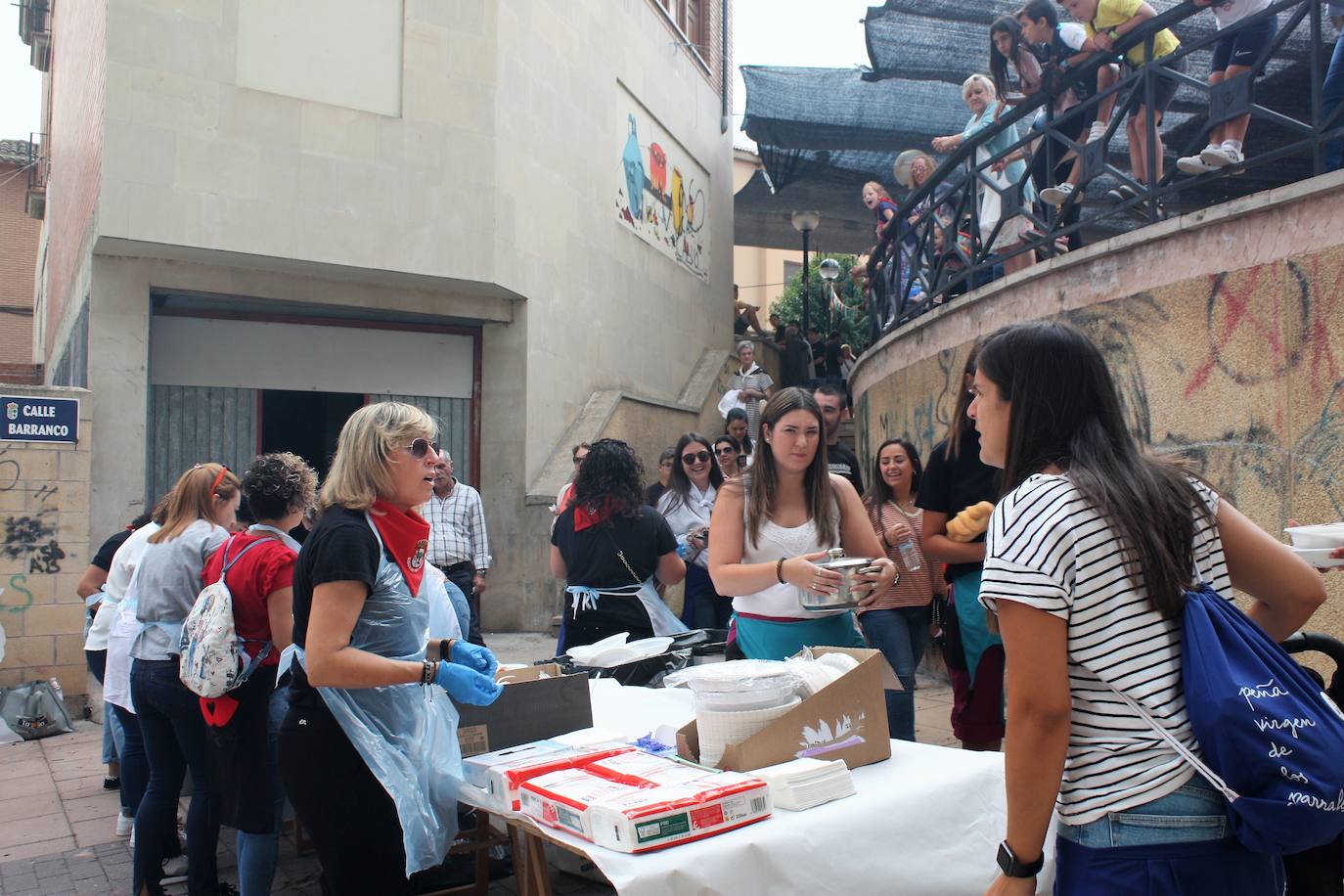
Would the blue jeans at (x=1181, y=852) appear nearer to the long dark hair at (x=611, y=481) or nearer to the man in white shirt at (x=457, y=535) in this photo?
the long dark hair at (x=611, y=481)

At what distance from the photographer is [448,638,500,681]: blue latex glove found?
2.96 meters

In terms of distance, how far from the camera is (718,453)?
7.78 meters

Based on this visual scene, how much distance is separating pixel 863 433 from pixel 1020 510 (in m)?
8.96

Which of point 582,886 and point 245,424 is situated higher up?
point 245,424

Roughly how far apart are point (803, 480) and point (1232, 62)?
162 inches

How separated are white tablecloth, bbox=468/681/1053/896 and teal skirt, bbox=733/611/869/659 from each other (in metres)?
0.68

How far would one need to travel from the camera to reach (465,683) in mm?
2799

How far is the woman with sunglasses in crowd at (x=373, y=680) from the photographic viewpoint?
2688 mm

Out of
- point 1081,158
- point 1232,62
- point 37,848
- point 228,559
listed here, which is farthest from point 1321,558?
point 37,848

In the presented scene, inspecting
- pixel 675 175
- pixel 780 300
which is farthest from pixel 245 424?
pixel 780 300

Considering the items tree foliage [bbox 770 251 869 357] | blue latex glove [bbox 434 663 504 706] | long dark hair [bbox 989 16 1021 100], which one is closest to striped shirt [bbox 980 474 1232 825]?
blue latex glove [bbox 434 663 504 706]

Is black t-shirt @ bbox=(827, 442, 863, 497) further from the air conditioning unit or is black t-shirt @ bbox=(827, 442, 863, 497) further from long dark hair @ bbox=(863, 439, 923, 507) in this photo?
the air conditioning unit

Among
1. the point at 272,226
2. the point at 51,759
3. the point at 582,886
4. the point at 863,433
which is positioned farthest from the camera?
the point at 863,433

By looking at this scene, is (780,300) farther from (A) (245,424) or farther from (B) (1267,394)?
(B) (1267,394)
